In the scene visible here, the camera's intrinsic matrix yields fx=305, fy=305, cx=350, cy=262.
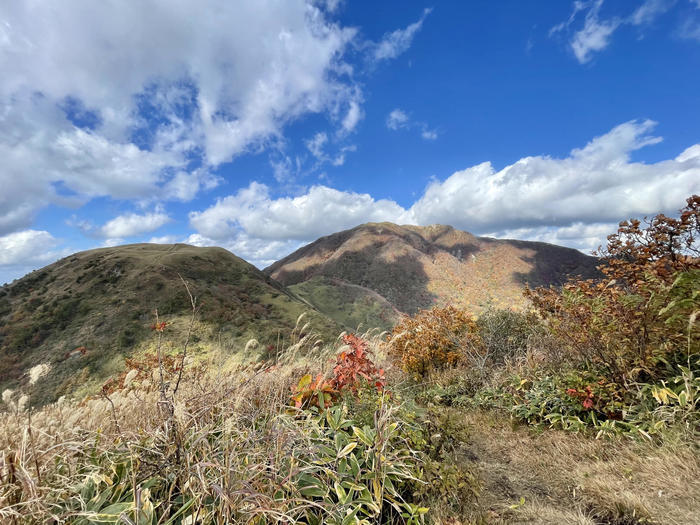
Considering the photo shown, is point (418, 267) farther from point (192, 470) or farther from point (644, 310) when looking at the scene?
point (192, 470)

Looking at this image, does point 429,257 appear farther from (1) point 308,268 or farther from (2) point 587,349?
(2) point 587,349

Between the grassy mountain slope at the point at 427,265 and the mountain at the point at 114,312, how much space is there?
90.3 feet

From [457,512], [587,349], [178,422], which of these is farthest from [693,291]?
[178,422]

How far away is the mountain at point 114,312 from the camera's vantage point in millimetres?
22625

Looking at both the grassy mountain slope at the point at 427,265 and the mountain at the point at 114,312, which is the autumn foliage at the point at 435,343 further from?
the grassy mountain slope at the point at 427,265

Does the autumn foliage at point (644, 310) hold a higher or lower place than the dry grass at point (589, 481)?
higher

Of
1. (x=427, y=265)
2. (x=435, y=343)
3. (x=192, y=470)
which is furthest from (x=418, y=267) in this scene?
(x=192, y=470)

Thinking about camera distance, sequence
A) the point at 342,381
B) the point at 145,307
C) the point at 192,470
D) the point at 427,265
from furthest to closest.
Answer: the point at 427,265
the point at 145,307
the point at 342,381
the point at 192,470

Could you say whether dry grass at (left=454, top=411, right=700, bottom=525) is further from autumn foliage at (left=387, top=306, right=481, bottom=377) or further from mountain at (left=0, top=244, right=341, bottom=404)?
mountain at (left=0, top=244, right=341, bottom=404)

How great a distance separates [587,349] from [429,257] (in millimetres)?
82778

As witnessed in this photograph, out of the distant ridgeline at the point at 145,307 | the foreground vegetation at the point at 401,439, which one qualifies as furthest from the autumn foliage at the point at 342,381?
the distant ridgeline at the point at 145,307

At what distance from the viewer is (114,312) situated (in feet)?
87.5

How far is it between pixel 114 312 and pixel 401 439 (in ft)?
104

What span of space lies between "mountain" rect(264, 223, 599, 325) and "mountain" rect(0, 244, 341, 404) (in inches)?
862
